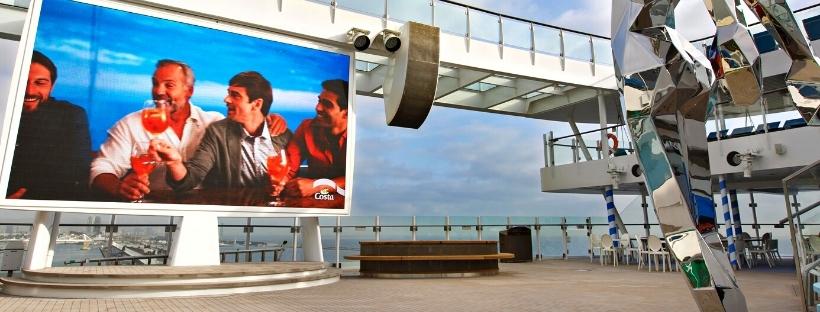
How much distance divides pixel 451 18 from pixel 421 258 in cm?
657

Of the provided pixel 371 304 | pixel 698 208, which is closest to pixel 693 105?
pixel 698 208

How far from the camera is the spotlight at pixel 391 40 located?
12.0 m

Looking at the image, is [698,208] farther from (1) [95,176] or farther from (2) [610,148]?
(2) [610,148]

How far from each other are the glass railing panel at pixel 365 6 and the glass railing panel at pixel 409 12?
312 mm

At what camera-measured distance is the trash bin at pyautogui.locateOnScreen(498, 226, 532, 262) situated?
16844 mm

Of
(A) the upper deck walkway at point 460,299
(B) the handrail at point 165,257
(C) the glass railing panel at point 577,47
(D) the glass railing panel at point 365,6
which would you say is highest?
(C) the glass railing panel at point 577,47

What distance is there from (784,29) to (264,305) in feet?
20.6

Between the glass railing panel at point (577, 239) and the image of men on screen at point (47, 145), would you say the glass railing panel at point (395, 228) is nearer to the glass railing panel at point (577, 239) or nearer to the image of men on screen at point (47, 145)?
the glass railing panel at point (577, 239)

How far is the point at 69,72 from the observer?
9.09 m

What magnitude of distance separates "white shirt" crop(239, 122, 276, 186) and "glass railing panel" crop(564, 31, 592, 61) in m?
9.67

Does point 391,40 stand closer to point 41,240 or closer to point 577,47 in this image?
point 577,47

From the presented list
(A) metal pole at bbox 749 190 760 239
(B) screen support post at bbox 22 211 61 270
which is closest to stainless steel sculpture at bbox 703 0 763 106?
(B) screen support post at bbox 22 211 61 270

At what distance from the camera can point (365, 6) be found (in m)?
12.8

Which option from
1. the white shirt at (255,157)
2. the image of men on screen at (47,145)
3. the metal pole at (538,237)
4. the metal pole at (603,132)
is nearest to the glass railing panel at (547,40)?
the metal pole at (603,132)
